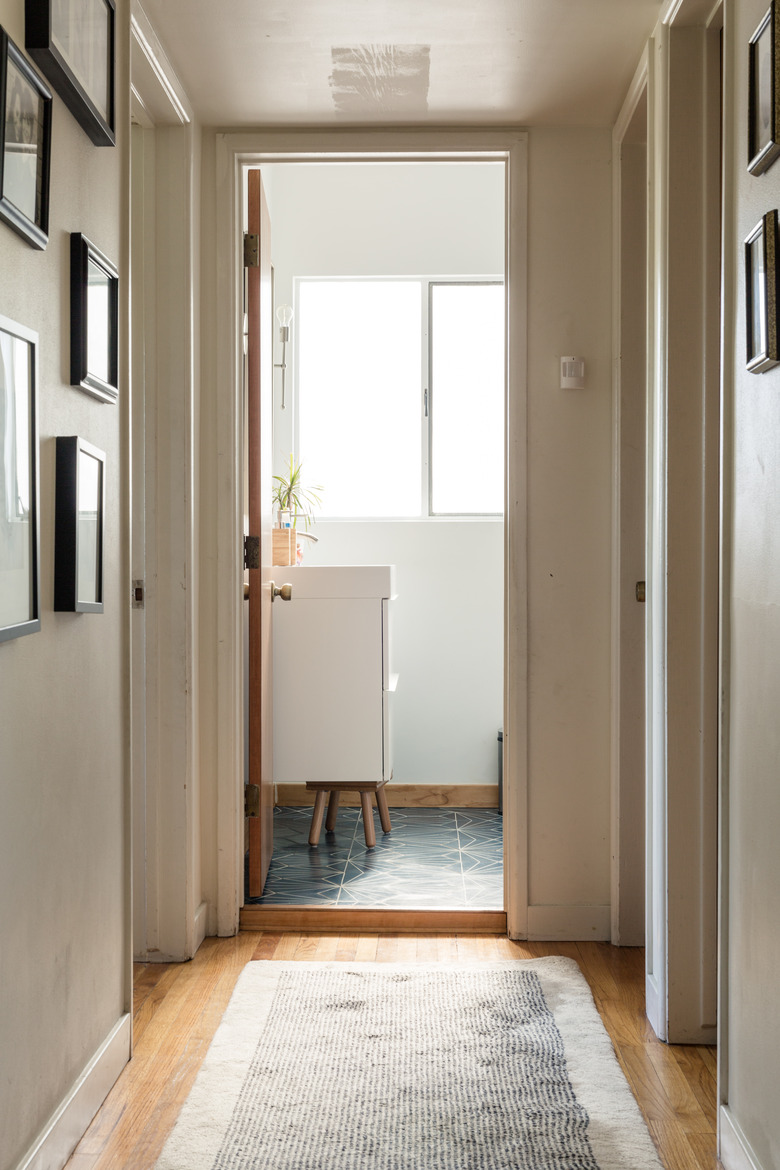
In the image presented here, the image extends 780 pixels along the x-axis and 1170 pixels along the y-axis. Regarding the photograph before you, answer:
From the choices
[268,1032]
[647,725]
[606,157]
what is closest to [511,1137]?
[268,1032]

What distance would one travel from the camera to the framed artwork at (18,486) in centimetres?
134

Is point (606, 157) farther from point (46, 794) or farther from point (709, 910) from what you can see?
point (46, 794)

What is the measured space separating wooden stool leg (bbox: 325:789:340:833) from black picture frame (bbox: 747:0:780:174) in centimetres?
266

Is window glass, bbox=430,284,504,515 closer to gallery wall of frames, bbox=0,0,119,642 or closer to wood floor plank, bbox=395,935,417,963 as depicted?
wood floor plank, bbox=395,935,417,963

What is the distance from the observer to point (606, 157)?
2.67 m

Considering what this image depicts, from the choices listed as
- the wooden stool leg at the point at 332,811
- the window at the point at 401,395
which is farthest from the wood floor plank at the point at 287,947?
the window at the point at 401,395

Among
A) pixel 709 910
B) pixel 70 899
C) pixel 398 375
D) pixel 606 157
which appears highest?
pixel 606 157

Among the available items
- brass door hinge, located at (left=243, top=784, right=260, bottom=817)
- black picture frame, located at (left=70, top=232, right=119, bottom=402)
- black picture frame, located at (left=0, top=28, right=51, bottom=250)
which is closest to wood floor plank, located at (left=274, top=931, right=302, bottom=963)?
brass door hinge, located at (left=243, top=784, right=260, bottom=817)

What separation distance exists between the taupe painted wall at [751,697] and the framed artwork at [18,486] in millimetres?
1067

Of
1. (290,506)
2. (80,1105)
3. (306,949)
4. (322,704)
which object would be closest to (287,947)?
(306,949)

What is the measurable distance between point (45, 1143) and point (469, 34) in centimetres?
227

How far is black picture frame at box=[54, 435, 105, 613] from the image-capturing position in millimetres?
1595

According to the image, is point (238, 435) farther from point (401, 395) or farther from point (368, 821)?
point (401, 395)

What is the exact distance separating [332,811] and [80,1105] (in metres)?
2.03
